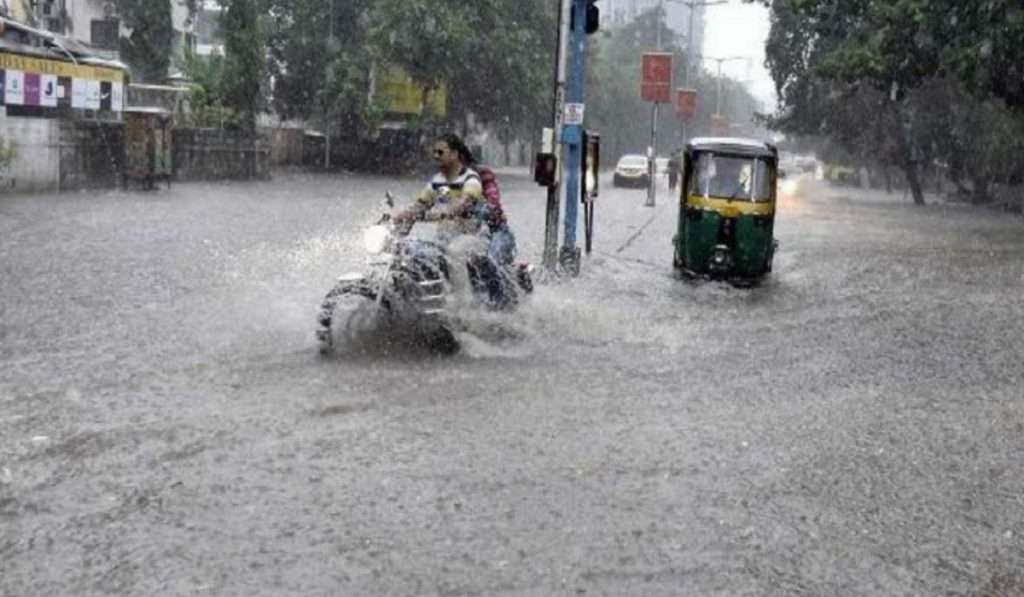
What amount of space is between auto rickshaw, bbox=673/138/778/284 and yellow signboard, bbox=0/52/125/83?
1677cm

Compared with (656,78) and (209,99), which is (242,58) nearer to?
(209,99)

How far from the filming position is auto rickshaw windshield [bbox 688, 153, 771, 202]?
15.9 m

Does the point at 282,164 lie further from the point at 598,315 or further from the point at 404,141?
the point at 598,315

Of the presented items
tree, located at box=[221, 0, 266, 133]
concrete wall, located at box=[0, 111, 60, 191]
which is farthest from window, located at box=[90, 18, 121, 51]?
concrete wall, located at box=[0, 111, 60, 191]

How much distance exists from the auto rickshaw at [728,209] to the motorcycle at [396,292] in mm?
6807

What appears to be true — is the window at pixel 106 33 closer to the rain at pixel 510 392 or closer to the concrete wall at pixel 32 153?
the concrete wall at pixel 32 153

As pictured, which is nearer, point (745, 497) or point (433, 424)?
point (745, 497)

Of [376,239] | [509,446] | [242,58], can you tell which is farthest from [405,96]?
[509,446]

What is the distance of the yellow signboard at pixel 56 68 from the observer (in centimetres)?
2591

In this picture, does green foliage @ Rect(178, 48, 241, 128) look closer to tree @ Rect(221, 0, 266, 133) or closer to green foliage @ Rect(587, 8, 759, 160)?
tree @ Rect(221, 0, 266, 133)

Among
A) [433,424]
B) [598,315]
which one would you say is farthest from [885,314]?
[433,424]

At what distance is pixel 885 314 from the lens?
13430 mm

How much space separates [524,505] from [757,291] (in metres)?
10.4

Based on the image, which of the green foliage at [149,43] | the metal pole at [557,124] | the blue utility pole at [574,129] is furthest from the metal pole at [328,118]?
the metal pole at [557,124]
